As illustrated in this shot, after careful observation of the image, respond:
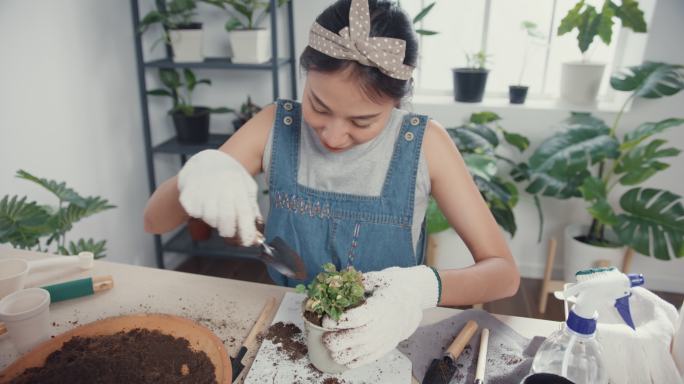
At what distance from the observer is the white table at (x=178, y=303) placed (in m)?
0.92

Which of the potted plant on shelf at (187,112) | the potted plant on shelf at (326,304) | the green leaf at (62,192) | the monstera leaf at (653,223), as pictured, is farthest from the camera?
the potted plant on shelf at (187,112)

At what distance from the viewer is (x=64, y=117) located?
6.18 ft

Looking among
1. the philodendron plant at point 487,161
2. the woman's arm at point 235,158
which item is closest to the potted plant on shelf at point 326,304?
the woman's arm at point 235,158

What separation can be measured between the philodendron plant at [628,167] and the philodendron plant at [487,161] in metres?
0.15

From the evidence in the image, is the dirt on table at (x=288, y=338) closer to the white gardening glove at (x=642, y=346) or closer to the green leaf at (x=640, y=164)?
the white gardening glove at (x=642, y=346)

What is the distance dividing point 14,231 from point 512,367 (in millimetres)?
1446

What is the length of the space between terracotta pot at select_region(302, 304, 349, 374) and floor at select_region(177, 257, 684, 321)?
1.67 metres

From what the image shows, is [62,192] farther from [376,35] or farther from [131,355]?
[376,35]

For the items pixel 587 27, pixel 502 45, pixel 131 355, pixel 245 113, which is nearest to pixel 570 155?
pixel 587 27

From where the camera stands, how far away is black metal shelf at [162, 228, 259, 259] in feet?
8.43

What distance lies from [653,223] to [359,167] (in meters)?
1.53

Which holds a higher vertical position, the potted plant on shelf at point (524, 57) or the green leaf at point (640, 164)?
the potted plant on shelf at point (524, 57)

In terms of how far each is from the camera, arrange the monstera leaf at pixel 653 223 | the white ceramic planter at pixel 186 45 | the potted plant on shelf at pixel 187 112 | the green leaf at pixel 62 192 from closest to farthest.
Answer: the green leaf at pixel 62 192 → the monstera leaf at pixel 653 223 → the white ceramic planter at pixel 186 45 → the potted plant on shelf at pixel 187 112

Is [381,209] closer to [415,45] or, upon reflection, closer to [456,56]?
[415,45]
